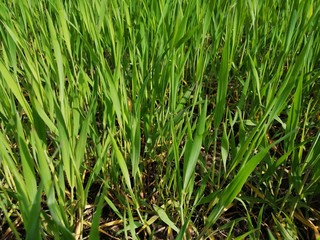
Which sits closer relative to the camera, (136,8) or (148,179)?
(148,179)

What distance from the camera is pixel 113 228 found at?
2.30ft

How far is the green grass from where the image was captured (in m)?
0.56

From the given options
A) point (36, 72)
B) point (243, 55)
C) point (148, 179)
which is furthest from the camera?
point (243, 55)

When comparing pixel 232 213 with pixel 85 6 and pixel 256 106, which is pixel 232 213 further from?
pixel 85 6

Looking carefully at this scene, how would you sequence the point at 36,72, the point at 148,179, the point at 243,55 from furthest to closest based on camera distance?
the point at 243,55 → the point at 148,179 → the point at 36,72

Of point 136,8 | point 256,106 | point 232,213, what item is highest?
point 136,8

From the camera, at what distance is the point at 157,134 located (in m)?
0.73

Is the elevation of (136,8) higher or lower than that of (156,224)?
higher

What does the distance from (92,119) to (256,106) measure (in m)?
0.34

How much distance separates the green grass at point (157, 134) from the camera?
22.1 inches

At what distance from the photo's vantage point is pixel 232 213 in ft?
2.37

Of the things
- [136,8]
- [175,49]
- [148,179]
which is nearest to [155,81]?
[175,49]

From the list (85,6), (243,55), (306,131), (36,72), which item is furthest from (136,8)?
(306,131)

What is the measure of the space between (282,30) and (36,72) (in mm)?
555
